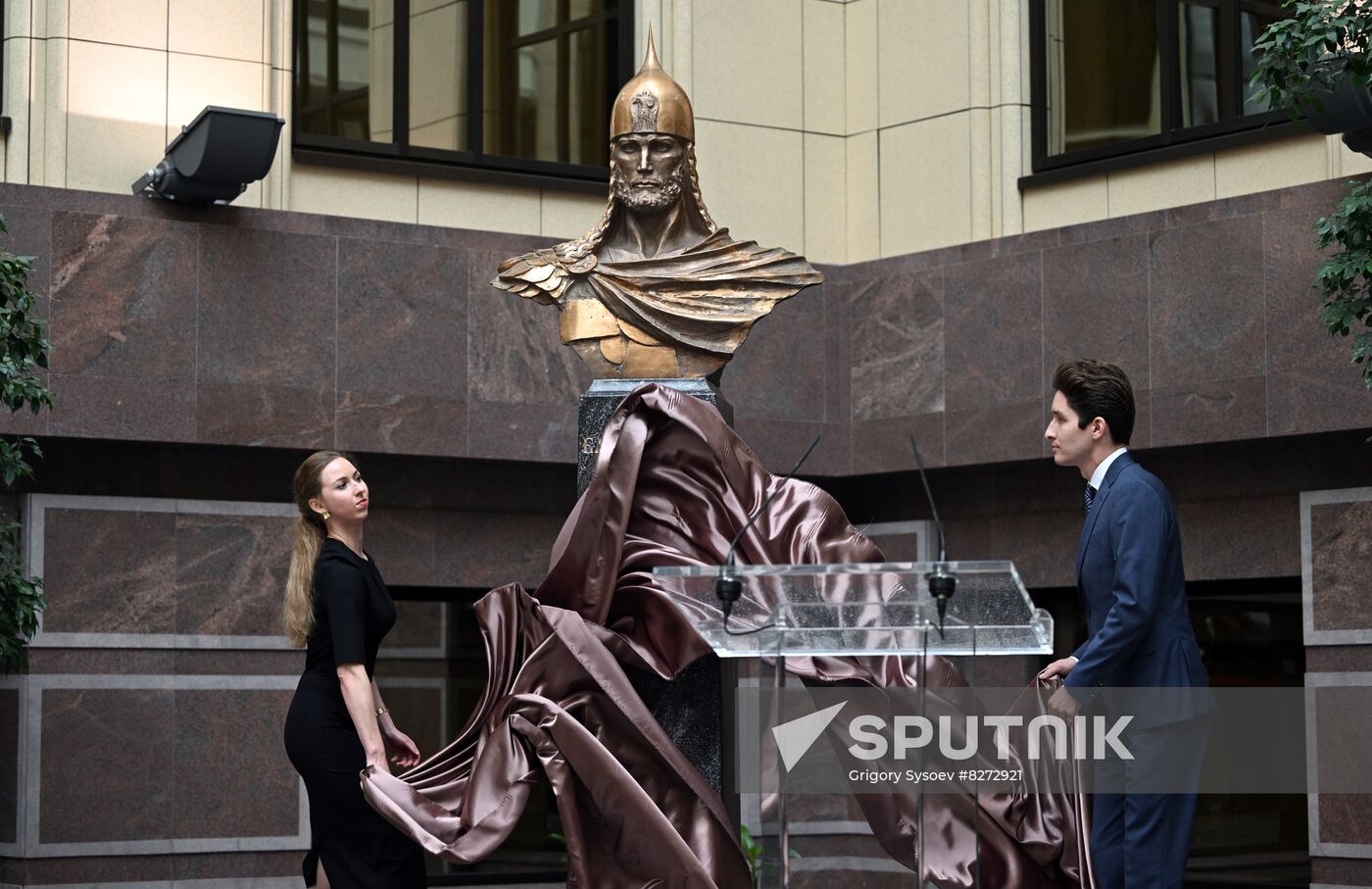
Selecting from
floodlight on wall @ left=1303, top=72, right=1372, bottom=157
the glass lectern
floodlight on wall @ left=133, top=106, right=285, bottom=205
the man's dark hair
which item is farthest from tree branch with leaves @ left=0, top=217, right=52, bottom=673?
floodlight on wall @ left=1303, top=72, right=1372, bottom=157

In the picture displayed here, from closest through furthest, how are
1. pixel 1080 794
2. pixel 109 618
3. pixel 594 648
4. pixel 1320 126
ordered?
pixel 1080 794 < pixel 594 648 < pixel 1320 126 < pixel 109 618

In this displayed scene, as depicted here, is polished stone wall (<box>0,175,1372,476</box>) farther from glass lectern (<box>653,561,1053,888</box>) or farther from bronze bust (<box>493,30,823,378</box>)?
glass lectern (<box>653,561,1053,888</box>)

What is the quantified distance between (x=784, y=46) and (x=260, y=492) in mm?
4095

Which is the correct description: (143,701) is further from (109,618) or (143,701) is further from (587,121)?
(587,121)

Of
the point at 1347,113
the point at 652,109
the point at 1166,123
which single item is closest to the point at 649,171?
the point at 652,109

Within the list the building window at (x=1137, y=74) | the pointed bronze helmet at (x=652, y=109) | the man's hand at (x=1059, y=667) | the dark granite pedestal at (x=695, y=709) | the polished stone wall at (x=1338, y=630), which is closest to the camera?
the man's hand at (x=1059, y=667)

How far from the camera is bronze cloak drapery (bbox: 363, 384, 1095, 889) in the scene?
6449 millimetres

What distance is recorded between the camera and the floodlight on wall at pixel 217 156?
9961 mm

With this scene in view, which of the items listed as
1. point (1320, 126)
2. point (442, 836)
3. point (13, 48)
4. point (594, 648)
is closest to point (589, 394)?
point (594, 648)

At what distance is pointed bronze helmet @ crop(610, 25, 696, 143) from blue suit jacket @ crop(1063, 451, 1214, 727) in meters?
3.01

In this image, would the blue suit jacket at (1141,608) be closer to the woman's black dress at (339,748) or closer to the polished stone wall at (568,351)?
the woman's black dress at (339,748)

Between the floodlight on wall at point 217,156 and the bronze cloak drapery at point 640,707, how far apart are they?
3.39 m

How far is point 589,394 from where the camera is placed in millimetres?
8164

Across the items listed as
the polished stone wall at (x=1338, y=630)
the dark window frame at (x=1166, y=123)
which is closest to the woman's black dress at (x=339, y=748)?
the polished stone wall at (x=1338, y=630)
